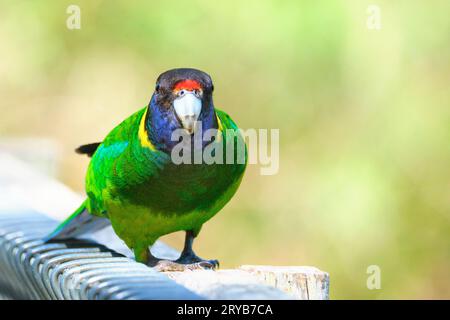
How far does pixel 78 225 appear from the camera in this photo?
3.52 metres

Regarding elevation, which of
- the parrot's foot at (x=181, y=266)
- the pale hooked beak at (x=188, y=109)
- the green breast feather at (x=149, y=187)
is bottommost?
the parrot's foot at (x=181, y=266)

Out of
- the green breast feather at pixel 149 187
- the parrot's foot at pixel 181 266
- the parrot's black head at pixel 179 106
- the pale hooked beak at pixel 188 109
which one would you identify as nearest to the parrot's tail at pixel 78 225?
the green breast feather at pixel 149 187

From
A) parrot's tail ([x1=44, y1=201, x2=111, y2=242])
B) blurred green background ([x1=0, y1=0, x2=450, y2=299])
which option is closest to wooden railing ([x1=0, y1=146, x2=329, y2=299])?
parrot's tail ([x1=44, y1=201, x2=111, y2=242])

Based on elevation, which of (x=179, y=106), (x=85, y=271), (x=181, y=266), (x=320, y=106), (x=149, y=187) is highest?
(x=179, y=106)

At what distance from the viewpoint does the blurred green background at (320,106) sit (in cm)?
514

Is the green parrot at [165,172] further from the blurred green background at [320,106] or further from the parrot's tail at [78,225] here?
the blurred green background at [320,106]

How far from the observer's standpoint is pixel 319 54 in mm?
5320

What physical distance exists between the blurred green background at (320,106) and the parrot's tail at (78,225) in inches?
69.7

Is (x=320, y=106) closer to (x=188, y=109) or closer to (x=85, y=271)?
(x=188, y=109)

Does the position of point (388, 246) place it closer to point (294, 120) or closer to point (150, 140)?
point (294, 120)

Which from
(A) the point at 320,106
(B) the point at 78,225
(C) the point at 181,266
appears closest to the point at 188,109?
(C) the point at 181,266

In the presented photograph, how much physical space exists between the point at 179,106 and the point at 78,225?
847 millimetres

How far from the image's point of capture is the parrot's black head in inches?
116
